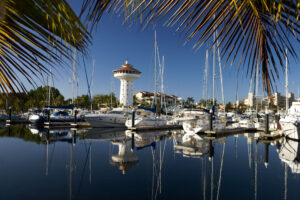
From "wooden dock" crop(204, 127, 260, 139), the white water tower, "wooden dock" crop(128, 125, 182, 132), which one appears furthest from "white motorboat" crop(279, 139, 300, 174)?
the white water tower

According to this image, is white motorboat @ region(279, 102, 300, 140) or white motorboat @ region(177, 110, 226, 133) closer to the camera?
white motorboat @ region(279, 102, 300, 140)

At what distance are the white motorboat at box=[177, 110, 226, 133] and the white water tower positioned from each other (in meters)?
43.1

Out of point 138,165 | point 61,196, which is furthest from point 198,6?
point 138,165

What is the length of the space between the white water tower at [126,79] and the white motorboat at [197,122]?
4306cm

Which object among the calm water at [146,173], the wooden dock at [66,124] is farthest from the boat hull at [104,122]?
the calm water at [146,173]

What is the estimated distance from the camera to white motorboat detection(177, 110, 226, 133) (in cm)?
2244

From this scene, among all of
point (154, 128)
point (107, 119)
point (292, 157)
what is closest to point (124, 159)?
point (292, 157)

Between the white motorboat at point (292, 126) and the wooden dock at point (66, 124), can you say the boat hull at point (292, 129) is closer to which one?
the white motorboat at point (292, 126)

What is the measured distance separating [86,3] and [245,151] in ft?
52.7

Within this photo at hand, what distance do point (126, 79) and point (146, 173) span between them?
192ft

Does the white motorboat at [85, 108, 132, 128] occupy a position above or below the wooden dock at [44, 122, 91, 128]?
above

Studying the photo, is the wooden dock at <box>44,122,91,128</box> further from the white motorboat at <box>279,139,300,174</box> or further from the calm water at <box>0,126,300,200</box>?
the white motorboat at <box>279,139,300,174</box>

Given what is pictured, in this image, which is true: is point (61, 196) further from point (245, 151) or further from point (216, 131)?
point (216, 131)

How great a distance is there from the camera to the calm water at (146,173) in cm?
716
